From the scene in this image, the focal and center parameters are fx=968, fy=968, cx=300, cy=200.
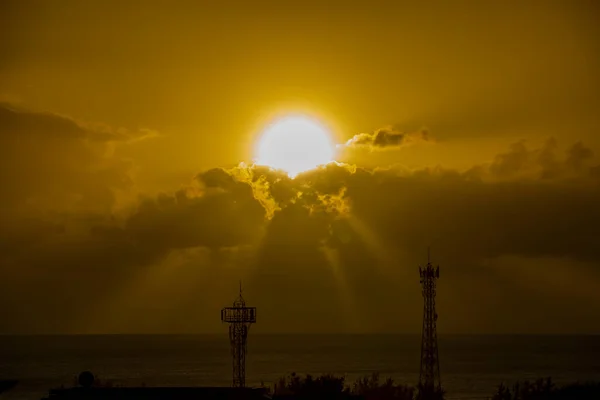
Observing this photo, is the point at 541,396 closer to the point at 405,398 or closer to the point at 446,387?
the point at 405,398

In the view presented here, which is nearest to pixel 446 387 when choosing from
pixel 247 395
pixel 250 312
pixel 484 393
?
pixel 484 393

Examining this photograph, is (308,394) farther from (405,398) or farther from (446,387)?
(446,387)

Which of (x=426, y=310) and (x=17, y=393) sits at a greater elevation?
(x=426, y=310)

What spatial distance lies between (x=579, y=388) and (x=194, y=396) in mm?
37027

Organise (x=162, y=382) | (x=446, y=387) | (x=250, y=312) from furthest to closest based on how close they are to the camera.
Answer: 1. (x=162, y=382)
2. (x=446, y=387)
3. (x=250, y=312)

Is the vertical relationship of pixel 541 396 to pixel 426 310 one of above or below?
below

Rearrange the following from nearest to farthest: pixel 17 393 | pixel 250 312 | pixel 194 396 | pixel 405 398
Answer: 1. pixel 194 396
2. pixel 250 312
3. pixel 405 398
4. pixel 17 393

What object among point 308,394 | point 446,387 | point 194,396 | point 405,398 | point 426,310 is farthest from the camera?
point 446,387

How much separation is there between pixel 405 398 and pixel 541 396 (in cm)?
1474

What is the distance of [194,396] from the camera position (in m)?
63.2

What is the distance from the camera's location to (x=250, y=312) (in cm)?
8069

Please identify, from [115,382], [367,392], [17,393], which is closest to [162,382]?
[115,382]

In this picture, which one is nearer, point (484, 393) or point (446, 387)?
point (484, 393)

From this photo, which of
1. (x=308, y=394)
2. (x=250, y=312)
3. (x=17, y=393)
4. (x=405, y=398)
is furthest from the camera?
(x=17, y=393)
